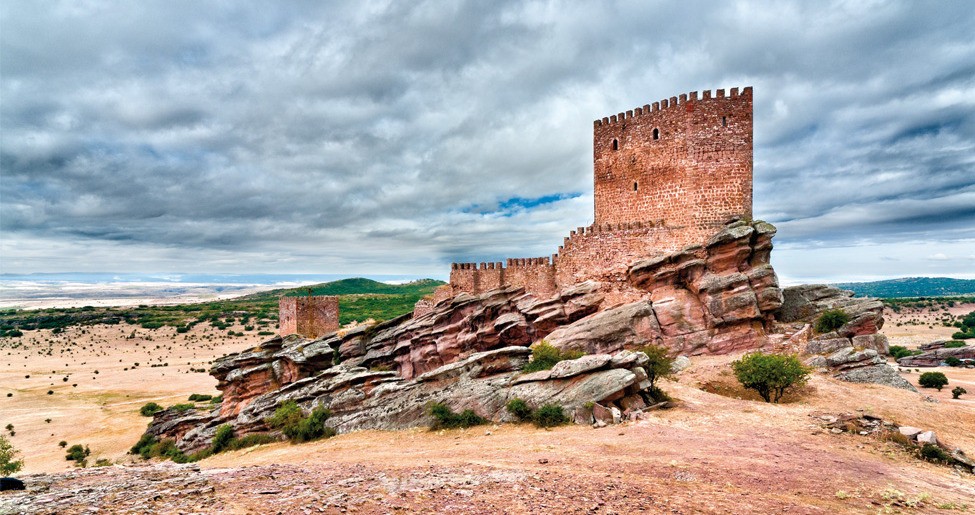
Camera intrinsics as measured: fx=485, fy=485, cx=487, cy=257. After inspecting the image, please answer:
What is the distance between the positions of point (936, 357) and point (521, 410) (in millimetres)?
54118

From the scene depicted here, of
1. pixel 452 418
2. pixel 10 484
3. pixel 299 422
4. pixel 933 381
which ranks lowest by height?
pixel 933 381

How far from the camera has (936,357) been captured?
161 ft

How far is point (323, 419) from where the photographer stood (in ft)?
75.7

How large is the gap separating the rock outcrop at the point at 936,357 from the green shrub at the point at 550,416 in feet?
162

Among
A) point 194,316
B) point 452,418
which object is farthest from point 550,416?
point 194,316

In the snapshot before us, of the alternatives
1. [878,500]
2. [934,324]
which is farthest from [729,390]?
[934,324]

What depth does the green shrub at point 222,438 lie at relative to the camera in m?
25.8

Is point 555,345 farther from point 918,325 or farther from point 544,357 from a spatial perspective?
point 918,325

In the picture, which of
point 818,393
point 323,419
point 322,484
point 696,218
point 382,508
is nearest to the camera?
point 382,508

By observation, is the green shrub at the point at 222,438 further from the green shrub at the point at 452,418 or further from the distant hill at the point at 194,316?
the distant hill at the point at 194,316

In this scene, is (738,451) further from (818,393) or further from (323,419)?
(323,419)

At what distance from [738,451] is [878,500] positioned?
3.48 meters

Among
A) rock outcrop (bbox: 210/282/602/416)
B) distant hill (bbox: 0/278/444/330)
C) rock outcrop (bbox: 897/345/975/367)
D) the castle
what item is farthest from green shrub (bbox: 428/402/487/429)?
distant hill (bbox: 0/278/444/330)

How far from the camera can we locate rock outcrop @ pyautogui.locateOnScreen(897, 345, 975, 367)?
48.2 meters
